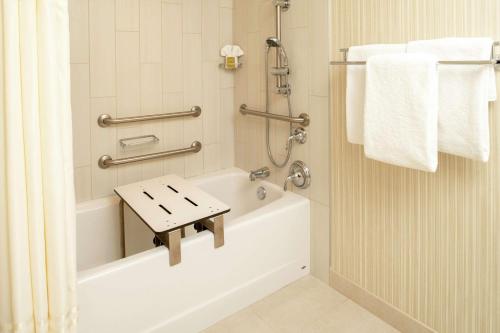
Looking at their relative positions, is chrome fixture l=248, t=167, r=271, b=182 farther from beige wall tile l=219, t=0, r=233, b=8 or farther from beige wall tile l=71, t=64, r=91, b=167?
beige wall tile l=219, t=0, r=233, b=8

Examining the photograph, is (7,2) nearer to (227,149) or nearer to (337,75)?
(337,75)

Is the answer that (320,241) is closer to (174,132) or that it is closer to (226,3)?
(174,132)

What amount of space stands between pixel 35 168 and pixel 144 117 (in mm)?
1157

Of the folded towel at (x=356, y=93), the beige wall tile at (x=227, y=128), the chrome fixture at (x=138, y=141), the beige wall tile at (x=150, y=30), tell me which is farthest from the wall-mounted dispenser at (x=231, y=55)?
the folded towel at (x=356, y=93)

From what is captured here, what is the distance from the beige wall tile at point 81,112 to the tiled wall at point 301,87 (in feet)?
3.18

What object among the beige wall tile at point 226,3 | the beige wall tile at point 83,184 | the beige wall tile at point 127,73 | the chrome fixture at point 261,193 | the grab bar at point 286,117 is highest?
the beige wall tile at point 226,3

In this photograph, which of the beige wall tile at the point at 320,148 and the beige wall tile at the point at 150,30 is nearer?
the beige wall tile at the point at 320,148

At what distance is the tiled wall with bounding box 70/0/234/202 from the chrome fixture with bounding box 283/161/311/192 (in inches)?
25.5

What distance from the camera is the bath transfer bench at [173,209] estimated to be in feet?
5.36

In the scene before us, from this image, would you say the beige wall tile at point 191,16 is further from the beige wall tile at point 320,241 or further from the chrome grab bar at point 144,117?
the beige wall tile at point 320,241

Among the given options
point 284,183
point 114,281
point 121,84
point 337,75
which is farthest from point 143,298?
point 337,75

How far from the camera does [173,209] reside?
1.77m

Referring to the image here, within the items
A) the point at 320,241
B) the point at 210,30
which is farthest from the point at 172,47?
the point at 320,241

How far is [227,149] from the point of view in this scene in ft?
8.87
